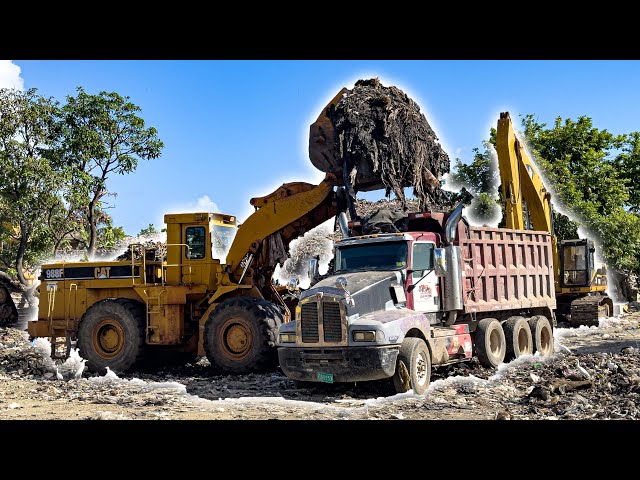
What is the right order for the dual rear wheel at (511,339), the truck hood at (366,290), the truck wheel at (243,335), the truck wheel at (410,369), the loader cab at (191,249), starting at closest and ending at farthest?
the truck wheel at (410,369) < the truck hood at (366,290) < the dual rear wheel at (511,339) < the truck wheel at (243,335) < the loader cab at (191,249)

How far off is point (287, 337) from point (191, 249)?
439 cm

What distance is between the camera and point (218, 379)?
13219 mm

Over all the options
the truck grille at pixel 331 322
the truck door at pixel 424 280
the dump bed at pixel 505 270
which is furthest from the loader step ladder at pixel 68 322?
the dump bed at pixel 505 270

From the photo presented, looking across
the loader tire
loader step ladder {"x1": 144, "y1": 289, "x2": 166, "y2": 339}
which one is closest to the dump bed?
loader step ladder {"x1": 144, "y1": 289, "x2": 166, "y2": 339}

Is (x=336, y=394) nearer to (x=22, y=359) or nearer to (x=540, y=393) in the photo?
(x=540, y=393)

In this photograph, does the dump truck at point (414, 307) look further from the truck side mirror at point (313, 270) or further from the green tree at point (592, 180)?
the green tree at point (592, 180)

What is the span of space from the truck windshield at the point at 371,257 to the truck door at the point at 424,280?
219 mm

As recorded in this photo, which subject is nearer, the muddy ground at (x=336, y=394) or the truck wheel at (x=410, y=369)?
the muddy ground at (x=336, y=394)

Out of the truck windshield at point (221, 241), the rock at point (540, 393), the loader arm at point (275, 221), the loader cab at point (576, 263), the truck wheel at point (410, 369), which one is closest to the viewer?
the rock at point (540, 393)

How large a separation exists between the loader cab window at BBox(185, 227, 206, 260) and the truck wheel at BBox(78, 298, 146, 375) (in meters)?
1.45

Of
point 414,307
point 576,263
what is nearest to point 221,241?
point 414,307

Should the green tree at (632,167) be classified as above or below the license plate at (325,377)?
above

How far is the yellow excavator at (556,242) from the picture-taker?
17438 millimetres
